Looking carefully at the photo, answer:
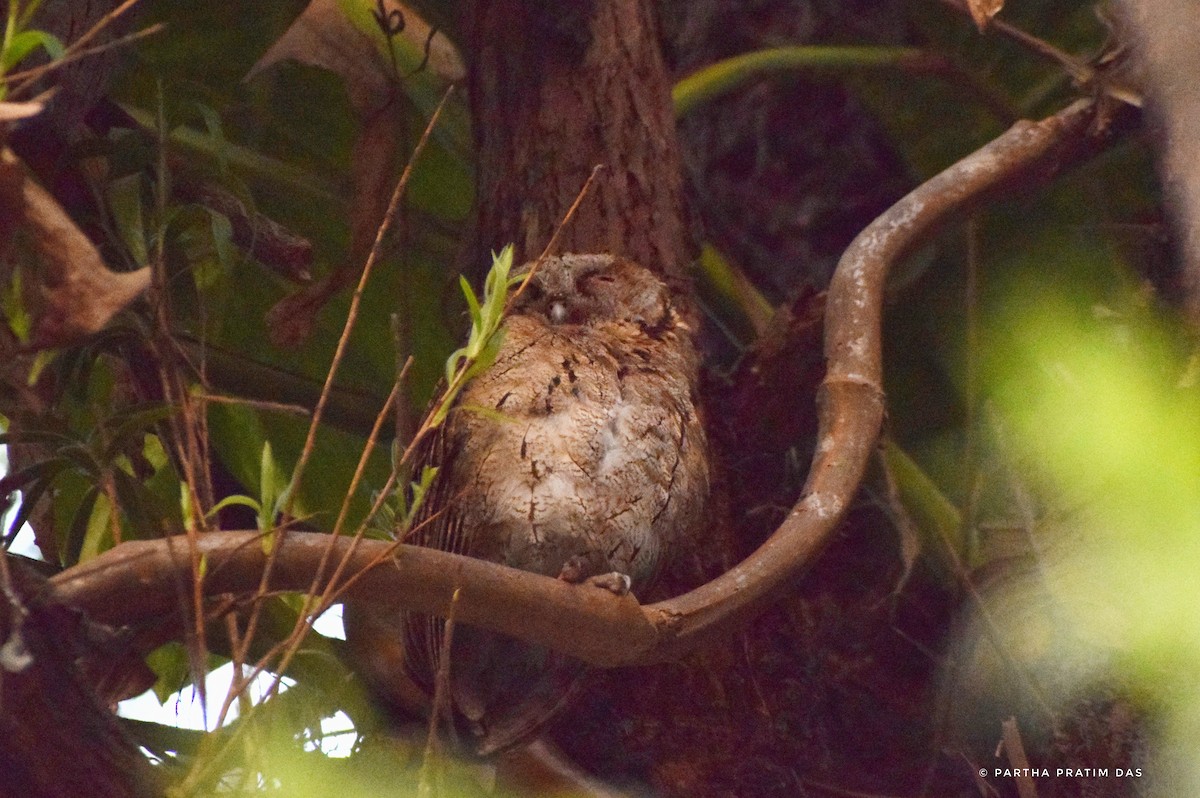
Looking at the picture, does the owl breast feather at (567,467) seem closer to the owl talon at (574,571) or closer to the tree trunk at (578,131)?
the owl talon at (574,571)

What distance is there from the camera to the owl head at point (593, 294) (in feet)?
5.48

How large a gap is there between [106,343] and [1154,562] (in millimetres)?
1119

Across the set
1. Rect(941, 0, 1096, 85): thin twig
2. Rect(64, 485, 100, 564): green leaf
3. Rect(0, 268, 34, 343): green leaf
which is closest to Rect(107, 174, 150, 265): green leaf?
Rect(64, 485, 100, 564): green leaf

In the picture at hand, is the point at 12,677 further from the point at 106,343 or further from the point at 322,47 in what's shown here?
the point at 322,47

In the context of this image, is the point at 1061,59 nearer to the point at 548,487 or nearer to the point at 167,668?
the point at 548,487

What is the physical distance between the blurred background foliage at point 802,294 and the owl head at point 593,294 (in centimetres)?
20

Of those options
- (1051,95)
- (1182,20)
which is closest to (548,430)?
(1182,20)

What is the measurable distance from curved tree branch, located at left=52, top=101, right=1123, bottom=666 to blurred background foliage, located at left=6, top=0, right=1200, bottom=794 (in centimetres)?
13

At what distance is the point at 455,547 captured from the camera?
150 centimetres

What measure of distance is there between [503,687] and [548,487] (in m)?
0.29

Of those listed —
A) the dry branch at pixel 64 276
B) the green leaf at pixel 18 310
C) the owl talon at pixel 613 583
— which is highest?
the dry branch at pixel 64 276

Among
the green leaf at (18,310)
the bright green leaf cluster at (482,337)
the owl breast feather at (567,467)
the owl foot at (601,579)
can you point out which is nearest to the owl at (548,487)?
the owl breast feather at (567,467)

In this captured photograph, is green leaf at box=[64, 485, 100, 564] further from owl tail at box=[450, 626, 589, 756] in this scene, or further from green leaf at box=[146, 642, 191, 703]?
owl tail at box=[450, 626, 589, 756]

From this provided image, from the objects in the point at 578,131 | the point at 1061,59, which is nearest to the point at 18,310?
the point at 578,131
